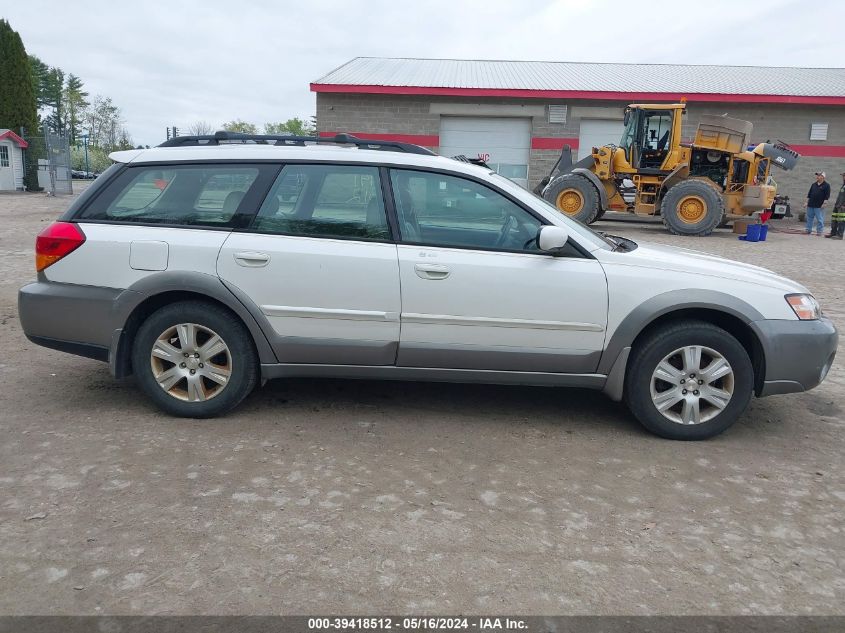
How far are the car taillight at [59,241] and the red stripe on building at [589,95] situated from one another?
64.6 feet

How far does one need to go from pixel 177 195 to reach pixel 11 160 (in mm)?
31176

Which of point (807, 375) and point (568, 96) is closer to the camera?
point (807, 375)

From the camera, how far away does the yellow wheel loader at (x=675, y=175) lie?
17.1m

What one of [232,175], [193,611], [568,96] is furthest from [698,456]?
[568,96]

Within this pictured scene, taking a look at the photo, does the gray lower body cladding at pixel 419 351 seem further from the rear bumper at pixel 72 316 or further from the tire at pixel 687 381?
the tire at pixel 687 381

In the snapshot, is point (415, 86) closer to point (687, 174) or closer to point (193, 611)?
point (687, 174)

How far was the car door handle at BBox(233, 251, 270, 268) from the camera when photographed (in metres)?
4.08

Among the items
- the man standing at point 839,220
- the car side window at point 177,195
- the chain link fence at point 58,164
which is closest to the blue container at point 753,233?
the man standing at point 839,220

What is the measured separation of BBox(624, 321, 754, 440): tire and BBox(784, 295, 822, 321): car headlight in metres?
0.40

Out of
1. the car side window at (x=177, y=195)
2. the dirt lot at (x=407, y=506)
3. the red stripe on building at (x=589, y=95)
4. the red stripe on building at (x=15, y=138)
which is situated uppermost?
the red stripe on building at (x=589, y=95)

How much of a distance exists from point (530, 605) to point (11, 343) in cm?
514

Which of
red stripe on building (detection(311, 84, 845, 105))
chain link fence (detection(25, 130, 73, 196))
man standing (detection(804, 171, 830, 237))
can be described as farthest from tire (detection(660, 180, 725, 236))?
chain link fence (detection(25, 130, 73, 196))

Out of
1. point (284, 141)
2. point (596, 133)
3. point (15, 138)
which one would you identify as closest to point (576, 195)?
point (596, 133)

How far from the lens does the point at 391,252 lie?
4.07 m
